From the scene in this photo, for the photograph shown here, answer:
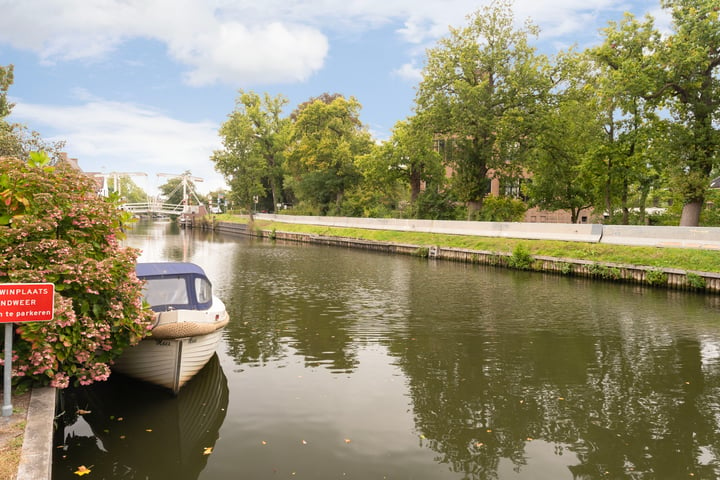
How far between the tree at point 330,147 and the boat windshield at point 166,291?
163ft

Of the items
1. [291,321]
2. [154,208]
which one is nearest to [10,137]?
[291,321]

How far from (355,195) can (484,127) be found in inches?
1045

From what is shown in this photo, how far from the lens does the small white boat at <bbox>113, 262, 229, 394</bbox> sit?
8.64 meters

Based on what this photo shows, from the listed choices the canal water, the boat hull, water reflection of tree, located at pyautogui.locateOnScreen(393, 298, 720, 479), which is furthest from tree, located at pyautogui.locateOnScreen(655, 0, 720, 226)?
the boat hull

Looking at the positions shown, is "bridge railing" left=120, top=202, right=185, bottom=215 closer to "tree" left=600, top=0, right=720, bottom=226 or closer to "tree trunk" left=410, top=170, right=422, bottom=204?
"tree trunk" left=410, top=170, right=422, bottom=204

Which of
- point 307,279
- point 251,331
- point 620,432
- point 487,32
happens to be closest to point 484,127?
point 487,32

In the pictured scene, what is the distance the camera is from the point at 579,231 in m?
30.3

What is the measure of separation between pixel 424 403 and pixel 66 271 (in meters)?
6.49

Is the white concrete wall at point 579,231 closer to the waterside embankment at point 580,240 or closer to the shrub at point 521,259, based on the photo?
the waterside embankment at point 580,240

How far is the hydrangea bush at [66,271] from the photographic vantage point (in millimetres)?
6867

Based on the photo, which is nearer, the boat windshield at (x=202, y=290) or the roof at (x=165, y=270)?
the roof at (x=165, y=270)

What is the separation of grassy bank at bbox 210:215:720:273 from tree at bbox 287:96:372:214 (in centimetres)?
1605

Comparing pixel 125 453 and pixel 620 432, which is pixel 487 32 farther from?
pixel 125 453

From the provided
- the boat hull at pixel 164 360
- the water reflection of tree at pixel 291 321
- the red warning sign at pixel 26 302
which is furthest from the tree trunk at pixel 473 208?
the red warning sign at pixel 26 302
